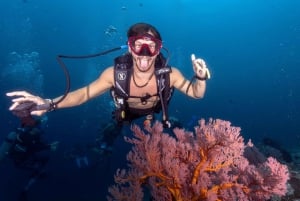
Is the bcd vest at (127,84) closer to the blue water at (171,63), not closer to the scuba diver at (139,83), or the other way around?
the scuba diver at (139,83)

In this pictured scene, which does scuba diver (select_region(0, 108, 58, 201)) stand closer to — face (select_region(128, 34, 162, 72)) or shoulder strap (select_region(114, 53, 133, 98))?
shoulder strap (select_region(114, 53, 133, 98))

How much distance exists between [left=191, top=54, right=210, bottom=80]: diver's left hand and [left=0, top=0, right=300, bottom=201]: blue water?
9.76 meters

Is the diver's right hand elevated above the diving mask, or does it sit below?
below

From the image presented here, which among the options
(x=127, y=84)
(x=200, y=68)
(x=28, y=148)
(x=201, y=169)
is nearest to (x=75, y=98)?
(x=127, y=84)

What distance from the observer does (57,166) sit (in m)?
19.1

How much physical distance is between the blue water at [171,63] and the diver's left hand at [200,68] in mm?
9758

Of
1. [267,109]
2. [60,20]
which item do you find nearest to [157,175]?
[267,109]

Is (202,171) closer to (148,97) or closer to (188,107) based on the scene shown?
(148,97)

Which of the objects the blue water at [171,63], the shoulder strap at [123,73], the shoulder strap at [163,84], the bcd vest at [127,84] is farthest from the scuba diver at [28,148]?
the shoulder strap at [163,84]

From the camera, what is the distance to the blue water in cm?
1959

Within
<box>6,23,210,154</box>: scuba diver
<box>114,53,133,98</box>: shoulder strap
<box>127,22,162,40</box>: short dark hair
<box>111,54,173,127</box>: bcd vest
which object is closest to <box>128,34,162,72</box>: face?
<box>6,23,210,154</box>: scuba diver

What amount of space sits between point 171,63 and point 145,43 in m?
71.1

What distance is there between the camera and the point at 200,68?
429 cm

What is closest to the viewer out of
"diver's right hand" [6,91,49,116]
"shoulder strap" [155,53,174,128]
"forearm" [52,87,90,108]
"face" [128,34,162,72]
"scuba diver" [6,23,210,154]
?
"diver's right hand" [6,91,49,116]
